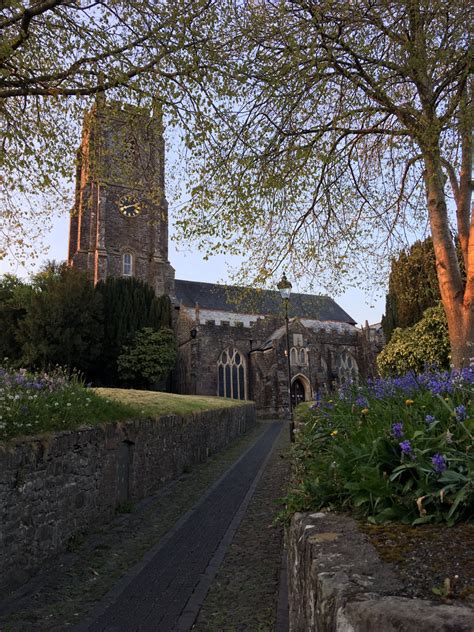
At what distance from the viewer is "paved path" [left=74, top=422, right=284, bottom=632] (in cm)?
423

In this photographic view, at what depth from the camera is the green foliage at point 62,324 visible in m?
29.1

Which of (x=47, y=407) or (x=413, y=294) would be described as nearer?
(x=47, y=407)

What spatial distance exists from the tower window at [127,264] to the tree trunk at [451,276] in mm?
31972

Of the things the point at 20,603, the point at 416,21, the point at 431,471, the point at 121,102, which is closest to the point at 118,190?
the point at 121,102

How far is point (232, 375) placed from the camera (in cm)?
3981

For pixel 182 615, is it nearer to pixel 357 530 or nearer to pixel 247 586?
pixel 247 586

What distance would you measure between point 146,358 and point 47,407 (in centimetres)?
2455

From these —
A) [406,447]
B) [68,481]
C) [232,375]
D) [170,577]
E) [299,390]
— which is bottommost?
[170,577]

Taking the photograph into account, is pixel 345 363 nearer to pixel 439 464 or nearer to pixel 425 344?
pixel 425 344

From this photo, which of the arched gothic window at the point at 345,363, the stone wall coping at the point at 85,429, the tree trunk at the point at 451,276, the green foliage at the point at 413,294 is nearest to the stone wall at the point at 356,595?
the stone wall coping at the point at 85,429

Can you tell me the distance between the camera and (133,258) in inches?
Answer: 1527

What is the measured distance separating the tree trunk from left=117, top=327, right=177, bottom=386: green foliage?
2454 centimetres

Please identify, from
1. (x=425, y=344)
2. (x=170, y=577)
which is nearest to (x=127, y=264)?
(x=425, y=344)

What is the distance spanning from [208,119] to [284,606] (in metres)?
7.96
